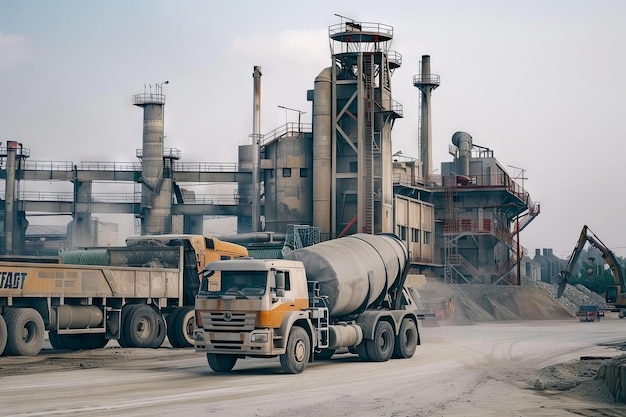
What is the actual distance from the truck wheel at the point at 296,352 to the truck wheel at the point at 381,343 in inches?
132

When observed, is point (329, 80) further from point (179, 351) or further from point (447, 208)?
point (179, 351)

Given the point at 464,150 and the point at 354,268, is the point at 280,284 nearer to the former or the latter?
the point at 354,268

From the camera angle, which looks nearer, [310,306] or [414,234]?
[310,306]

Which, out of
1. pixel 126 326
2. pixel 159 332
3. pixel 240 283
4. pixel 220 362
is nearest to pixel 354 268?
pixel 240 283

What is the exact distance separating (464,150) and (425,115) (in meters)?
5.31

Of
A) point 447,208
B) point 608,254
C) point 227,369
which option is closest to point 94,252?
point 227,369

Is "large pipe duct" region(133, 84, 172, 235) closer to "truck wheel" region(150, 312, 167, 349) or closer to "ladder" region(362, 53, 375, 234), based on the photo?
"ladder" region(362, 53, 375, 234)

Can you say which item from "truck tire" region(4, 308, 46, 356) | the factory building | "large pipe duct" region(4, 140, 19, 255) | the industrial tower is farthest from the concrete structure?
"truck tire" region(4, 308, 46, 356)

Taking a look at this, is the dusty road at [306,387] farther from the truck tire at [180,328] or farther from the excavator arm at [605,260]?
the excavator arm at [605,260]

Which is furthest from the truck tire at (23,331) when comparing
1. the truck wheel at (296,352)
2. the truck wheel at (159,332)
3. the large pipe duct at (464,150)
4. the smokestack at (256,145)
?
the large pipe duct at (464,150)

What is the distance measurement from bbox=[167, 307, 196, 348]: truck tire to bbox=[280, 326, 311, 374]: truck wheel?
10294 millimetres

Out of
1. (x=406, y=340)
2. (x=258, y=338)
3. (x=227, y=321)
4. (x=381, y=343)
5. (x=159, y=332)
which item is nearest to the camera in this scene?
(x=258, y=338)

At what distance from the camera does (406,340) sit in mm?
27234

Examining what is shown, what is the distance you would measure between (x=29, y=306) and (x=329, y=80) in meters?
44.9
